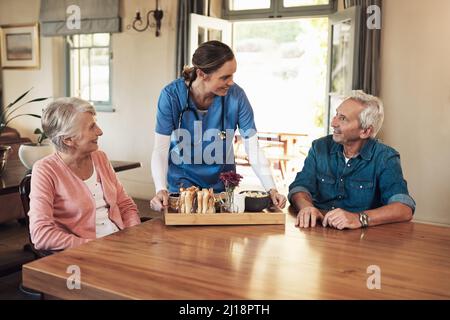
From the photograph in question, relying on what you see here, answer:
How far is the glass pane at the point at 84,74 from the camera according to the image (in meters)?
6.41

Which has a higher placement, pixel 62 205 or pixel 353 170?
pixel 353 170

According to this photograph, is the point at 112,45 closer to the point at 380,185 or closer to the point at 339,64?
the point at 339,64

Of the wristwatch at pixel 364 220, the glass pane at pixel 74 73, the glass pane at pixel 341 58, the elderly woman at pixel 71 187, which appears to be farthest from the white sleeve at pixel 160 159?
Answer: the glass pane at pixel 74 73

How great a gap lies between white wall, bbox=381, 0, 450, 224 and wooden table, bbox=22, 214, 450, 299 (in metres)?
2.89

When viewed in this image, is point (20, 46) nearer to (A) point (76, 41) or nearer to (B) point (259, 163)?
(A) point (76, 41)

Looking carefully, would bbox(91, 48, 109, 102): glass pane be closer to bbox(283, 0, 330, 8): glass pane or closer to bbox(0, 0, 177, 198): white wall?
bbox(0, 0, 177, 198): white wall

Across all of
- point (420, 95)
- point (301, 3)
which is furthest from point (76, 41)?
point (420, 95)

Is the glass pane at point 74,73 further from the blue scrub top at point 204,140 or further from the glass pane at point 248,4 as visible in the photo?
the blue scrub top at point 204,140

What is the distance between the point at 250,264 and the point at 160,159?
0.94m

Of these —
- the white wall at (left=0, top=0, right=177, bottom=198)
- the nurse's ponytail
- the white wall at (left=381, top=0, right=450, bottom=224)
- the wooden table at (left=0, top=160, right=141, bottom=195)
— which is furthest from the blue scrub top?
the white wall at (left=0, top=0, right=177, bottom=198)

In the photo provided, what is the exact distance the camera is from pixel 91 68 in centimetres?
638

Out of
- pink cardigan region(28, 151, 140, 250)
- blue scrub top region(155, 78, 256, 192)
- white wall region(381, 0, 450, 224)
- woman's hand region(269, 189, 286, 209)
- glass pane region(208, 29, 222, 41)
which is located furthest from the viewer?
glass pane region(208, 29, 222, 41)

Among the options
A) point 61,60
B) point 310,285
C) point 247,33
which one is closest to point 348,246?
point 310,285

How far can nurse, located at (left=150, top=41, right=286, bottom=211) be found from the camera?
7.29ft
